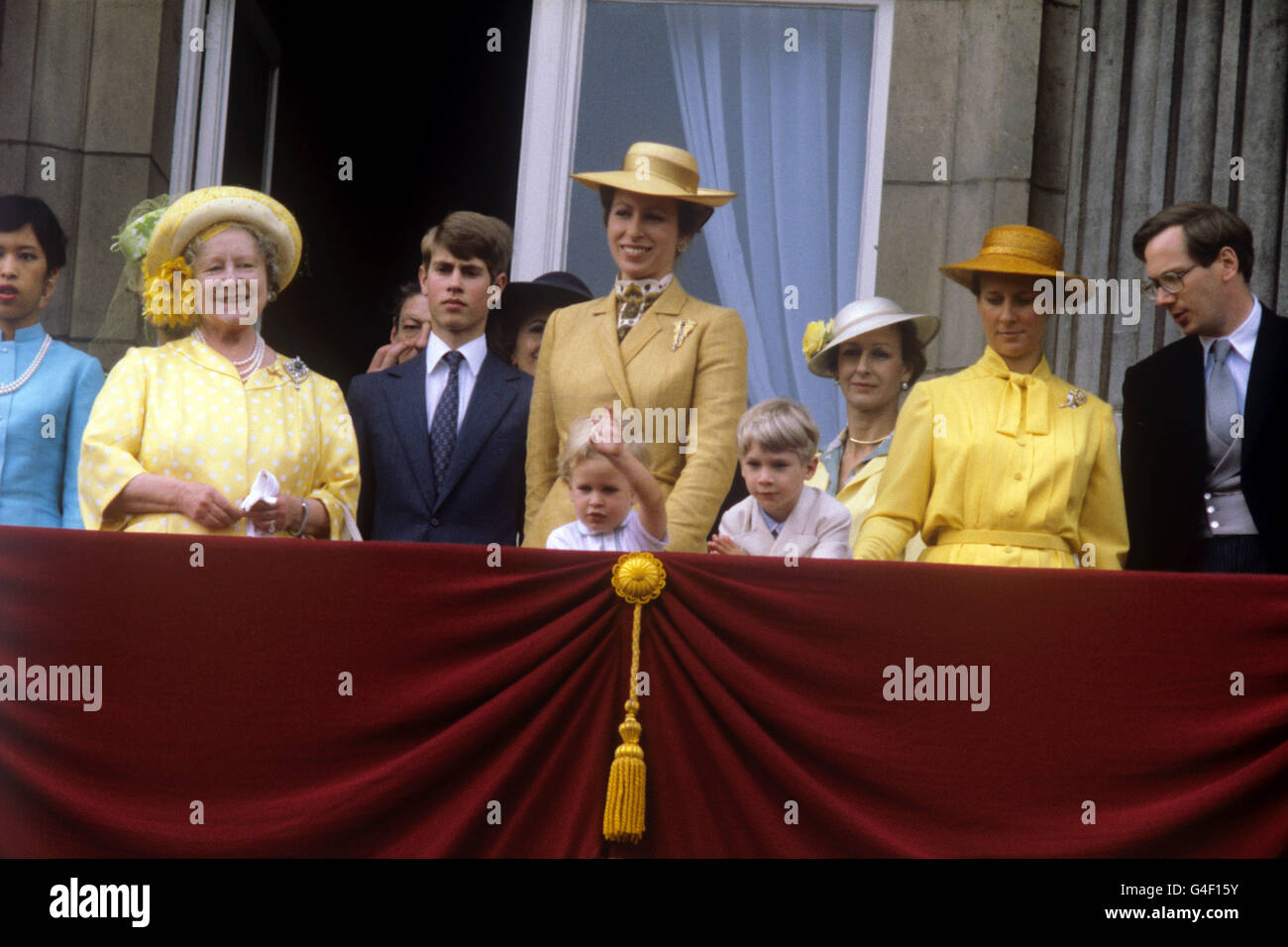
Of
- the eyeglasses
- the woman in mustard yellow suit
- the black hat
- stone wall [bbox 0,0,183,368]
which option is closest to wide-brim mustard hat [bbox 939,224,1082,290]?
the eyeglasses

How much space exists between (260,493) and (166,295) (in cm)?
80

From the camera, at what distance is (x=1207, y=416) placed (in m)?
6.22

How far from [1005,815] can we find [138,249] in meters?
3.22

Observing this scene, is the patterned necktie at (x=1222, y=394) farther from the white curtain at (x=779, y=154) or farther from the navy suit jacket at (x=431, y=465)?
the navy suit jacket at (x=431, y=465)

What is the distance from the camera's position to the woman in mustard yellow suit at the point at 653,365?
20.2ft

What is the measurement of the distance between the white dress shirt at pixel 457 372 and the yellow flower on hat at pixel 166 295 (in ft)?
2.43

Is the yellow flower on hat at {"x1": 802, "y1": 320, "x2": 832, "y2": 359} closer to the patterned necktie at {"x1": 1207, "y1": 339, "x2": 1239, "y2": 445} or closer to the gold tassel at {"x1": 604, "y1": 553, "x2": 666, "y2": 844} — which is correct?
the patterned necktie at {"x1": 1207, "y1": 339, "x2": 1239, "y2": 445}

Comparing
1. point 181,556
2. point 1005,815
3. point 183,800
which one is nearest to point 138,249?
point 181,556

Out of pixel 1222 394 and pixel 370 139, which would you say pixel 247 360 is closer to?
pixel 1222 394

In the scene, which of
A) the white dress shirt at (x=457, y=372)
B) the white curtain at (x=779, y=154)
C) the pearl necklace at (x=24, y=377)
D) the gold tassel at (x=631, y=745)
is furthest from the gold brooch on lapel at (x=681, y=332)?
the pearl necklace at (x=24, y=377)

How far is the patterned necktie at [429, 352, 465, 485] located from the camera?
6336mm

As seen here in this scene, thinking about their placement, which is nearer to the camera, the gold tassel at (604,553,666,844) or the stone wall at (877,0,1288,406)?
the gold tassel at (604,553,666,844)

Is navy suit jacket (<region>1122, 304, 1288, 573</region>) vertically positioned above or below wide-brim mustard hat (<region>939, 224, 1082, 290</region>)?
below

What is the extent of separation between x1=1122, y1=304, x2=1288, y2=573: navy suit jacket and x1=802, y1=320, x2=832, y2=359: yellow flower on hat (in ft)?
3.52
